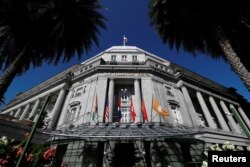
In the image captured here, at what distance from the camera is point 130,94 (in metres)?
25.5

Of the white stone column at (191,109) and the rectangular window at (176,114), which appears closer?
the rectangular window at (176,114)

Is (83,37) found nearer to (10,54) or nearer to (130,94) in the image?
(10,54)

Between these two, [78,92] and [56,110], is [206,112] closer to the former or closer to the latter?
[78,92]

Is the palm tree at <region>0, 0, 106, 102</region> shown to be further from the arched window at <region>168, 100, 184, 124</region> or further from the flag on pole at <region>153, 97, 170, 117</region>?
the arched window at <region>168, 100, 184, 124</region>

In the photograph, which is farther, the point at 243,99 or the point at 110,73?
the point at 243,99

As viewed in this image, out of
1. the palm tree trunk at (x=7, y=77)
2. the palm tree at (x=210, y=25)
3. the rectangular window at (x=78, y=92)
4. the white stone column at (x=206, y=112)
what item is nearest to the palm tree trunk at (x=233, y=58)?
the palm tree at (x=210, y=25)

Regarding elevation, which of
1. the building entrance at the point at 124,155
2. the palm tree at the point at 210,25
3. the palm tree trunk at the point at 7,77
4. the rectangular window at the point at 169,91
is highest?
the rectangular window at the point at 169,91

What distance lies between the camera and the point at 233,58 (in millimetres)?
9648

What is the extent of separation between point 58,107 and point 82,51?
14.0m

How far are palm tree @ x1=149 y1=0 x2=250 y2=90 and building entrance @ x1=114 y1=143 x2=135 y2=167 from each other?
11.7 meters

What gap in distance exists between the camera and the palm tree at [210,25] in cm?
1084

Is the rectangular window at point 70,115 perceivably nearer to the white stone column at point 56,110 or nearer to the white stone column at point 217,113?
the white stone column at point 56,110

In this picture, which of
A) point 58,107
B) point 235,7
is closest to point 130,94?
point 58,107

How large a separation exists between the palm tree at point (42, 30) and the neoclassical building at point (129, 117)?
24.1ft
